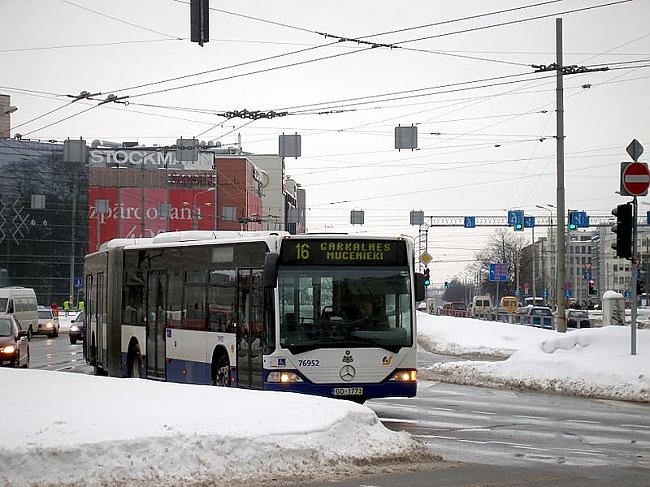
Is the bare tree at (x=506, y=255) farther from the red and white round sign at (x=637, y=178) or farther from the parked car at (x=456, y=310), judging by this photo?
the red and white round sign at (x=637, y=178)

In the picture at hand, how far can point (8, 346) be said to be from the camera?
87.5ft

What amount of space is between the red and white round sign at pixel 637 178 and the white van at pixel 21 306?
3382 centimetres

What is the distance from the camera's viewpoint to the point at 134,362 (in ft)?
76.8

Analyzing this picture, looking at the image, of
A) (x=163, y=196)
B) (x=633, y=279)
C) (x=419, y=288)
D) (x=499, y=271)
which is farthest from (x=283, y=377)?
(x=163, y=196)

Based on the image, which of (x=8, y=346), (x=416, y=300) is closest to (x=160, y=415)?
(x=416, y=300)

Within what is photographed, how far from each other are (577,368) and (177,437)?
15.8 m

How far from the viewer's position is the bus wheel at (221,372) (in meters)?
18.8

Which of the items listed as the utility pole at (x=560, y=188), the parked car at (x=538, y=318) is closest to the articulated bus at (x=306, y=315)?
the utility pole at (x=560, y=188)

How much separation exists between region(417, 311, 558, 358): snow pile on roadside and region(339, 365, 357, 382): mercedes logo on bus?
818 inches

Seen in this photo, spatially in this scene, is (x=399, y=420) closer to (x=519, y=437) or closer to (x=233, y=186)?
(x=519, y=437)

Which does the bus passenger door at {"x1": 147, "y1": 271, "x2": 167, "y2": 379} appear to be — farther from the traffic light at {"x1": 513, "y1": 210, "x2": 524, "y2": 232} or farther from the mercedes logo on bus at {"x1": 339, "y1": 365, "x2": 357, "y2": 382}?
the traffic light at {"x1": 513, "y1": 210, "x2": 524, "y2": 232}

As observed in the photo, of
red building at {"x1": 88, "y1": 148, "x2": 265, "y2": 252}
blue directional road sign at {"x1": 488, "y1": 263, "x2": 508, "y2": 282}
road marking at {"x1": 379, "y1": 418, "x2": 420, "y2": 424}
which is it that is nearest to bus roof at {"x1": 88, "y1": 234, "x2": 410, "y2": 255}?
road marking at {"x1": 379, "y1": 418, "x2": 420, "y2": 424}

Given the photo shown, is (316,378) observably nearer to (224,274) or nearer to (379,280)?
(379,280)

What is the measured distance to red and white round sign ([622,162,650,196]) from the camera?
23375 millimetres
